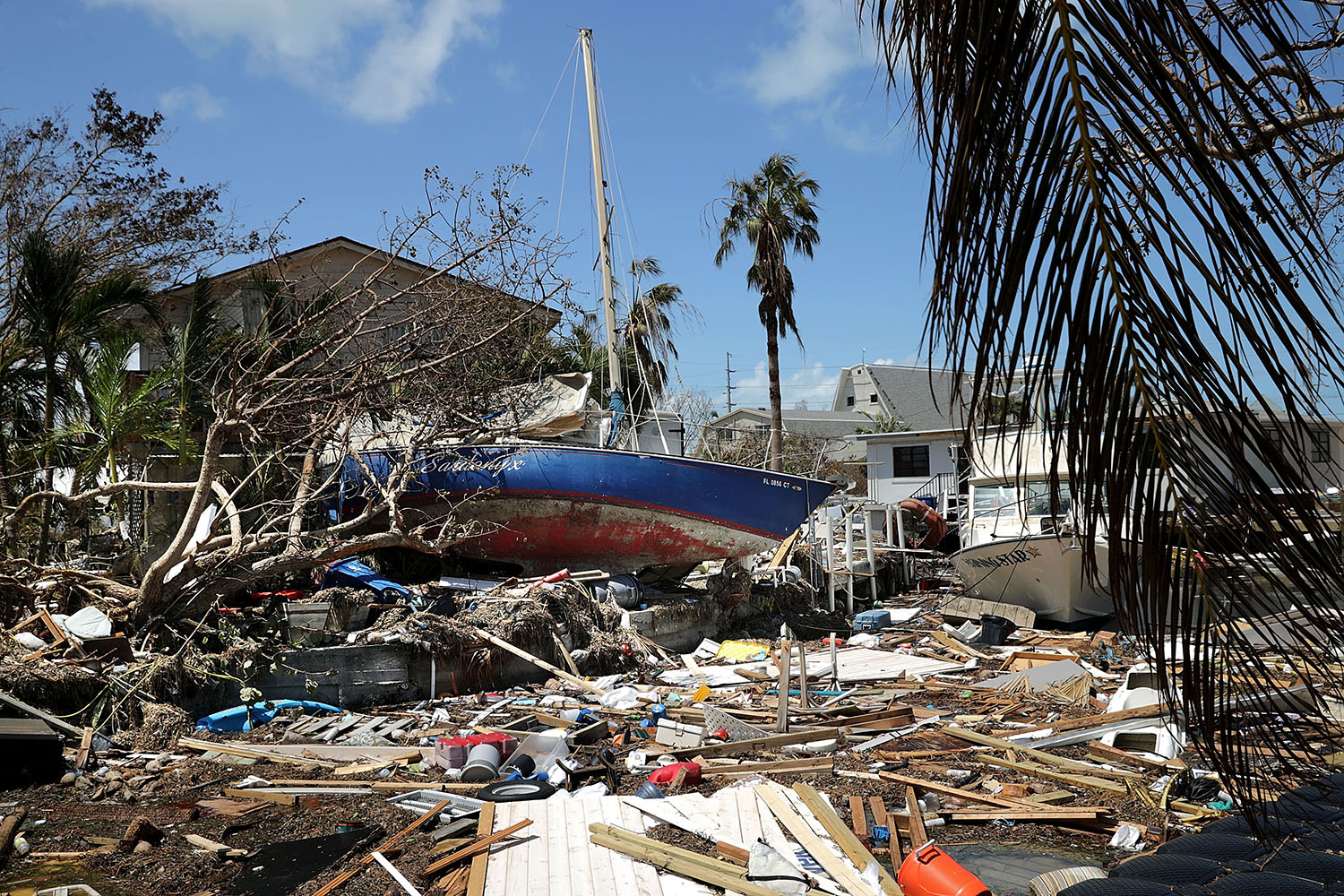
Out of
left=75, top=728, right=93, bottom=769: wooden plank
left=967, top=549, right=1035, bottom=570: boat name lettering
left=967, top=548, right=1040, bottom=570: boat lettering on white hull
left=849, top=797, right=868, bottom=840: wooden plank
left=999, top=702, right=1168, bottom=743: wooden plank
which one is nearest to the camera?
left=849, top=797, right=868, bottom=840: wooden plank

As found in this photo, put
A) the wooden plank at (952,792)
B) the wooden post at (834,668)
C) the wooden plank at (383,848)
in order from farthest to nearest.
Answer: the wooden post at (834,668) → the wooden plank at (952,792) → the wooden plank at (383,848)

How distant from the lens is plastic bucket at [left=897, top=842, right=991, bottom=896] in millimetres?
5012

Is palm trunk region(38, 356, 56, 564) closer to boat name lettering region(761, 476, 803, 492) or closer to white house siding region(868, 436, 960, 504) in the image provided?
boat name lettering region(761, 476, 803, 492)

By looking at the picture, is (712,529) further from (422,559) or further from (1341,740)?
(1341,740)

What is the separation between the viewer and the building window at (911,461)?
3394 cm

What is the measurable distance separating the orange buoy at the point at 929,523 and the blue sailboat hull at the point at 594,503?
34.2 ft

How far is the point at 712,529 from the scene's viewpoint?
15984mm

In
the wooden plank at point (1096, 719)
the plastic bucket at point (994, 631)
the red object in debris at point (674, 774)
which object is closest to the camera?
the red object in debris at point (674, 774)

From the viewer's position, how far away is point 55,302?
1103 cm

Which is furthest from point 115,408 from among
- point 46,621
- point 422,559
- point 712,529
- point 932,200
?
point 932,200

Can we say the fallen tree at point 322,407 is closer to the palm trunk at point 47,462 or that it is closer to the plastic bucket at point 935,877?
the palm trunk at point 47,462

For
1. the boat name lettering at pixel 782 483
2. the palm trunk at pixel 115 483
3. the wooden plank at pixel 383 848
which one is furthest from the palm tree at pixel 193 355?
the boat name lettering at pixel 782 483

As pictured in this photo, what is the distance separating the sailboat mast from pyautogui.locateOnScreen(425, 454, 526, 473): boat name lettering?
3.11m

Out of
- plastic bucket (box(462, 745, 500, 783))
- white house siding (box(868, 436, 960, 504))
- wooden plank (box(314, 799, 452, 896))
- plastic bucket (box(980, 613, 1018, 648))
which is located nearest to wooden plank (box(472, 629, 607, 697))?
plastic bucket (box(462, 745, 500, 783))
